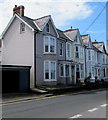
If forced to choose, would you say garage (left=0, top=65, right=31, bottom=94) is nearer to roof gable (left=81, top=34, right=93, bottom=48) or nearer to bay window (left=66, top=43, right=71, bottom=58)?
bay window (left=66, top=43, right=71, bottom=58)

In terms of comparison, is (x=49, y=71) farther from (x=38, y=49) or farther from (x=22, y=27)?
(x=22, y=27)

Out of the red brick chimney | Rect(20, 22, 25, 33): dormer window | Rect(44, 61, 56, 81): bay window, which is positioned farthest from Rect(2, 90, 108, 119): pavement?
the red brick chimney

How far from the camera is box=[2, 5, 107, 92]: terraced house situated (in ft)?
66.8

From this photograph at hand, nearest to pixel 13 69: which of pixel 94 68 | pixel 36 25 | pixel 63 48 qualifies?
pixel 36 25

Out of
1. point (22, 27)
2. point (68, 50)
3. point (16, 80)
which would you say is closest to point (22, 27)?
point (22, 27)

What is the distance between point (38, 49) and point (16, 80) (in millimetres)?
4690

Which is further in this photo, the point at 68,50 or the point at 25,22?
the point at 68,50

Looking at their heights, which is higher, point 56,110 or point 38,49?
point 38,49

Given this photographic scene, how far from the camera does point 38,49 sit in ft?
67.6

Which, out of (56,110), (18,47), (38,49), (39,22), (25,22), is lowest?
(56,110)

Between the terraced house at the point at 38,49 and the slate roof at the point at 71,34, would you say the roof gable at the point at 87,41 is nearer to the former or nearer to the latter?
the slate roof at the point at 71,34

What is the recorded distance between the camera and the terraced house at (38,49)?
802 inches

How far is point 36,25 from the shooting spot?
22359mm

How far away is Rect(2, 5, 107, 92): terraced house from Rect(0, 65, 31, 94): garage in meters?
0.78
